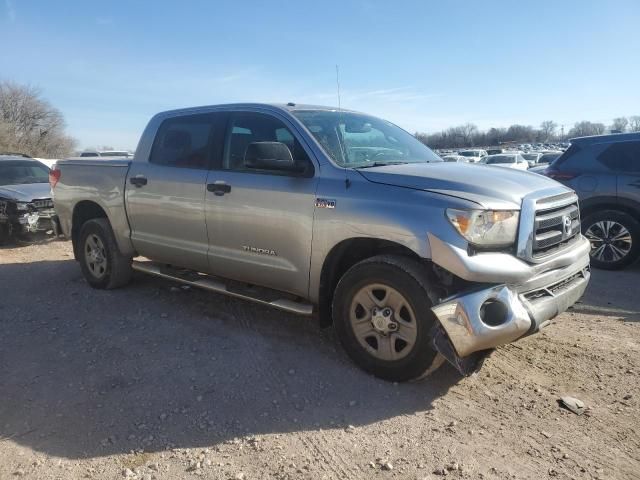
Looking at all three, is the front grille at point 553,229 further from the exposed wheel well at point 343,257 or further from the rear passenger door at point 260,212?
the rear passenger door at point 260,212

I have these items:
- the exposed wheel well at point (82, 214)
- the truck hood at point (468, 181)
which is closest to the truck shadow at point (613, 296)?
the truck hood at point (468, 181)

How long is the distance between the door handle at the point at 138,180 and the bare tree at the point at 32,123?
170 ft

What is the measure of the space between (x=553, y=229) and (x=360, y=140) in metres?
1.70

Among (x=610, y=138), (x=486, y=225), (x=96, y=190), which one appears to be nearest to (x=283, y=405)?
(x=486, y=225)

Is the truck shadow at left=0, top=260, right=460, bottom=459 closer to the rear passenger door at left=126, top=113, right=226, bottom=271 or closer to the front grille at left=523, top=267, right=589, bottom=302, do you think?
the rear passenger door at left=126, top=113, right=226, bottom=271

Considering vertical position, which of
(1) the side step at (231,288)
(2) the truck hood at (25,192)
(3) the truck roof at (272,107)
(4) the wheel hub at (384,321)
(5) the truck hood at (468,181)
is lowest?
(1) the side step at (231,288)

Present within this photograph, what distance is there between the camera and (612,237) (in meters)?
6.93

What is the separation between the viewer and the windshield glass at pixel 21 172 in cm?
1011

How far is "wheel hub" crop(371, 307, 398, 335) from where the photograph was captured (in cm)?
352

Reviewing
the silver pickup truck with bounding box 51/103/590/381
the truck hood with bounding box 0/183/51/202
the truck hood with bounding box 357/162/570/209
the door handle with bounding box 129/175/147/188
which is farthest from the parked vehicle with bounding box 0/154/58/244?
the truck hood with bounding box 357/162/570/209

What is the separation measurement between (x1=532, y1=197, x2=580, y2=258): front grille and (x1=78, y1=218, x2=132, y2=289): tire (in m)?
4.42

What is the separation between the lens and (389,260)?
3492 mm

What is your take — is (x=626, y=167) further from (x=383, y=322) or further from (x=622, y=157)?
(x=383, y=322)

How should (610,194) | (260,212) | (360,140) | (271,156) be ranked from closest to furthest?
(271,156)
(260,212)
(360,140)
(610,194)
